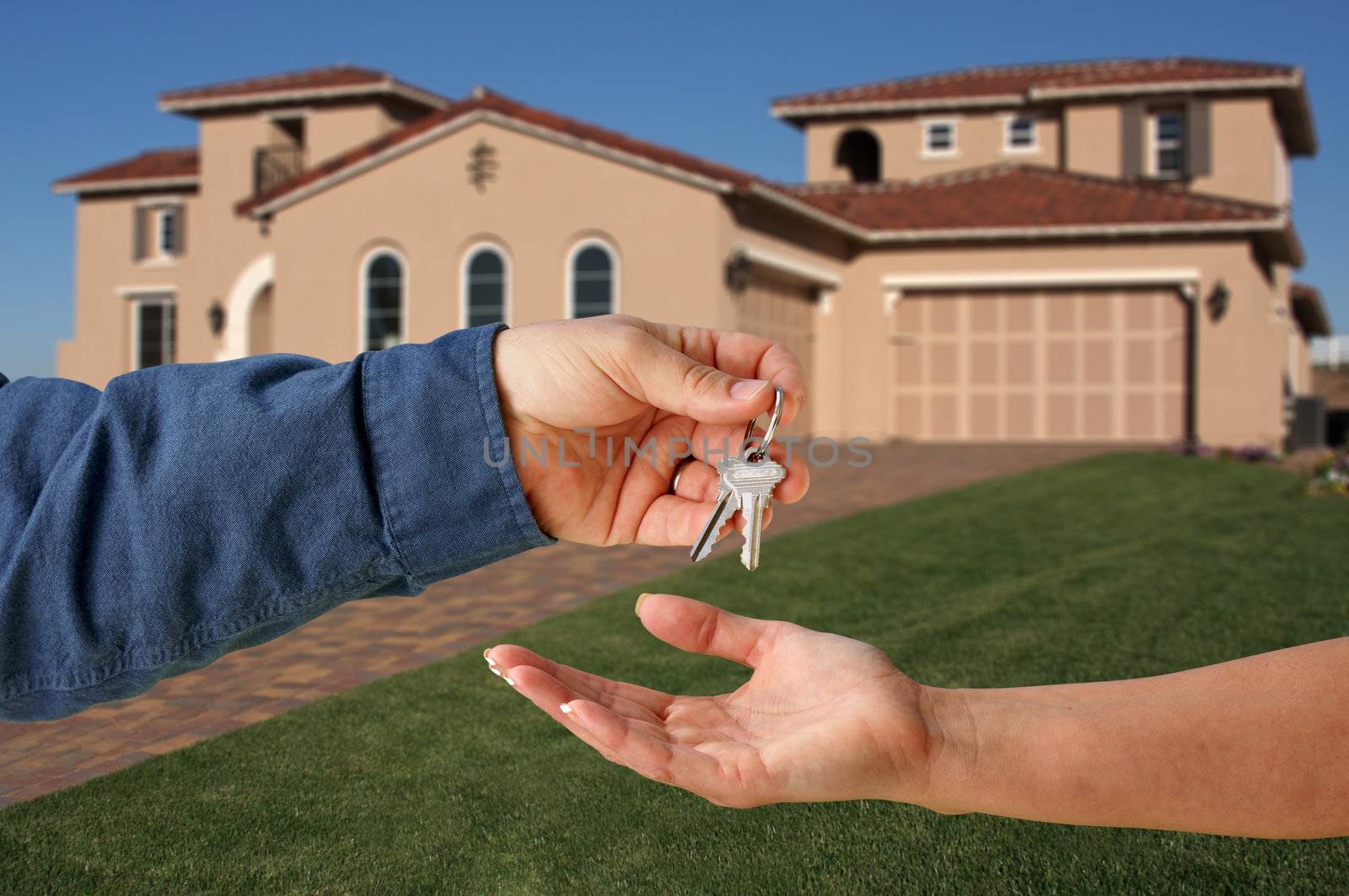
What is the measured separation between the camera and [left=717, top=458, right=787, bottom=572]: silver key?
1696mm

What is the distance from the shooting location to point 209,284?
2078 cm

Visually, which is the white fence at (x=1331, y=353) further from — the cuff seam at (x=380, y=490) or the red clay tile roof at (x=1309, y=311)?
the cuff seam at (x=380, y=490)

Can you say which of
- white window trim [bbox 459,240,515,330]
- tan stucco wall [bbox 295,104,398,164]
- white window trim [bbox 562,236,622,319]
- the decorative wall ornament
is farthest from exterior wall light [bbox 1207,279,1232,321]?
tan stucco wall [bbox 295,104,398,164]

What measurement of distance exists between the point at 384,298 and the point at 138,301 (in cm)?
1095

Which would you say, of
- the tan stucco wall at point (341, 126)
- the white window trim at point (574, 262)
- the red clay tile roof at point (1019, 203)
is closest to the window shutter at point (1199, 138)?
the red clay tile roof at point (1019, 203)

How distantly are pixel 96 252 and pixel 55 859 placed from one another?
2408cm

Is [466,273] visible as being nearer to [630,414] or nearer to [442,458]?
[630,414]

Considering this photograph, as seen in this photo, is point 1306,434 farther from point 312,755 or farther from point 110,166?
point 110,166

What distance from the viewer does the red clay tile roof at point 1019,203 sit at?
Result: 56.0 feet

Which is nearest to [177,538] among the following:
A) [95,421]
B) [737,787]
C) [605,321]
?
[95,421]

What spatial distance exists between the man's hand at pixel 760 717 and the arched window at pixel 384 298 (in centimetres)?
1467

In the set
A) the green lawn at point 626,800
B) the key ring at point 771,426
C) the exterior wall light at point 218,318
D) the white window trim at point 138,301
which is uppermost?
the white window trim at point 138,301

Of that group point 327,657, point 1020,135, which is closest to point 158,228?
point 1020,135

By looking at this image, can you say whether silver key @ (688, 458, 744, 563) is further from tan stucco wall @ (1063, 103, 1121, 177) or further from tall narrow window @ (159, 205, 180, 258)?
tall narrow window @ (159, 205, 180, 258)
